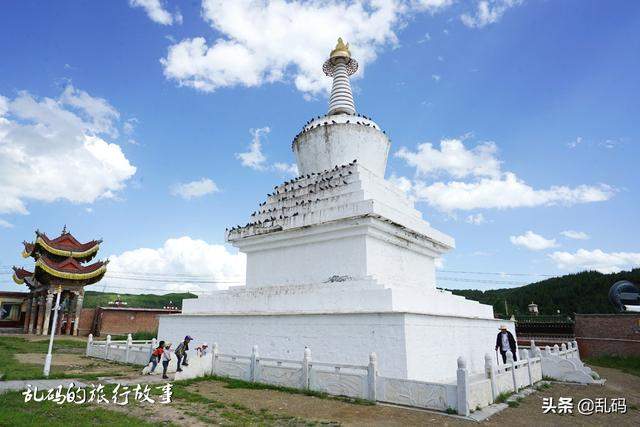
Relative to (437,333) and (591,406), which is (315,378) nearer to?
(437,333)

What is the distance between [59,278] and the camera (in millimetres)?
31703


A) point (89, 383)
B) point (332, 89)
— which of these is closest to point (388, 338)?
point (89, 383)

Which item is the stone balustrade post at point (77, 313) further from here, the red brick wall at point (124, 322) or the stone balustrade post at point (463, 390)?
the stone balustrade post at point (463, 390)

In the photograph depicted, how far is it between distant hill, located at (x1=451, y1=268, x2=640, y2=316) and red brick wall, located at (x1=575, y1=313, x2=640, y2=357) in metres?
22.9

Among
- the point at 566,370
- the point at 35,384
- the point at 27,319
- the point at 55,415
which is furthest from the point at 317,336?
the point at 27,319

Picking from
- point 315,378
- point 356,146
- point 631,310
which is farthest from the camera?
point 631,310

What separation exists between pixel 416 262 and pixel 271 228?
5435mm

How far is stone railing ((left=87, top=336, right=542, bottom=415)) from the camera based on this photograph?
858cm

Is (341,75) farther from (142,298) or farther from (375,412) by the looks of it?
(142,298)

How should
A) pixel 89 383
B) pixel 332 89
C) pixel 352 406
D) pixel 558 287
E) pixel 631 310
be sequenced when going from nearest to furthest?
pixel 352 406 < pixel 89 383 < pixel 332 89 < pixel 631 310 < pixel 558 287

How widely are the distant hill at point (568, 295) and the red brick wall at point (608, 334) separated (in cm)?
2291

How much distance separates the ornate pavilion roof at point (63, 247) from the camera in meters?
33.1

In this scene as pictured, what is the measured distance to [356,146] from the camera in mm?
16359

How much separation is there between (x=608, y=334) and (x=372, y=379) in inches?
813
